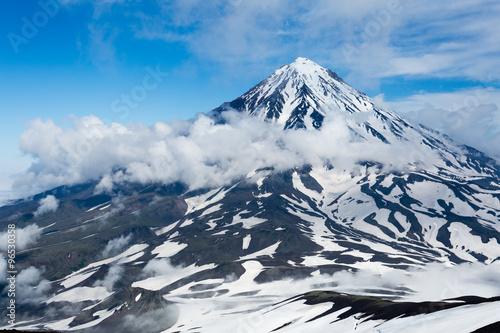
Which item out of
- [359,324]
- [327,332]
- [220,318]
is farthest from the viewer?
[220,318]

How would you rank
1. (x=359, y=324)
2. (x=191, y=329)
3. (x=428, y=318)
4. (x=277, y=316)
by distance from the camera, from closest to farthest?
(x=428, y=318) < (x=359, y=324) < (x=277, y=316) < (x=191, y=329)

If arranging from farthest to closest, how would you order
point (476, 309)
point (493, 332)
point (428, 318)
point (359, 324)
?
1. point (359, 324)
2. point (428, 318)
3. point (476, 309)
4. point (493, 332)

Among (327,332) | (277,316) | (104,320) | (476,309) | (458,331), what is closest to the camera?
(458,331)

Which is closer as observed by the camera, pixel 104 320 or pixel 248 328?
pixel 248 328

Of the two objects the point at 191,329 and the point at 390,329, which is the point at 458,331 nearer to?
the point at 390,329

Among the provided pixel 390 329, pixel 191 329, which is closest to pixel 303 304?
pixel 191 329

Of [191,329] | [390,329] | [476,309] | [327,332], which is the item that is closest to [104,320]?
[191,329]

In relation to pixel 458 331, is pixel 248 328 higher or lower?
lower

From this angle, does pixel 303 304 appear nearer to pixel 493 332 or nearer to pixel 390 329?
pixel 390 329

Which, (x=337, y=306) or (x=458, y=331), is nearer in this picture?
(x=458, y=331)
